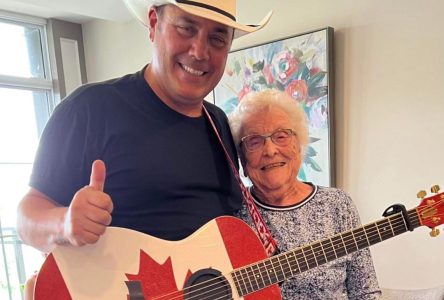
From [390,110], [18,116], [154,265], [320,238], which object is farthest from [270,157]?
[18,116]

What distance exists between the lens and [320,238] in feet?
3.86

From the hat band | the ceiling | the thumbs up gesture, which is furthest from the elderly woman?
the ceiling

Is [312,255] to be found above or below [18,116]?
below

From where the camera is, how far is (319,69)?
6.98 ft

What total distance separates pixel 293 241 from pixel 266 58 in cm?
143

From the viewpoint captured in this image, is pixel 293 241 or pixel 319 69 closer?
pixel 293 241

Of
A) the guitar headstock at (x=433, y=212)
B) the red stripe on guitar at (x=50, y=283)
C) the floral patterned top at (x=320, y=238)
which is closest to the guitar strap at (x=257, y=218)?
the floral patterned top at (x=320, y=238)

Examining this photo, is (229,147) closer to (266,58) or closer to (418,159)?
(418,159)

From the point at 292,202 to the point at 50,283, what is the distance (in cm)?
71

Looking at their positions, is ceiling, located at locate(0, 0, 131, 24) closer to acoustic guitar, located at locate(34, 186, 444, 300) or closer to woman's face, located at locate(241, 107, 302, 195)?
woman's face, located at locate(241, 107, 302, 195)

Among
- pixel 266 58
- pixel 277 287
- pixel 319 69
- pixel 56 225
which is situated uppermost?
pixel 266 58

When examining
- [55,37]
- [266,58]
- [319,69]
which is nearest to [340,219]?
[319,69]

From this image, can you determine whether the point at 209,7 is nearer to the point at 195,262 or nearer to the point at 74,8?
the point at 195,262

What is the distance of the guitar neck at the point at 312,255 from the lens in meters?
0.97
